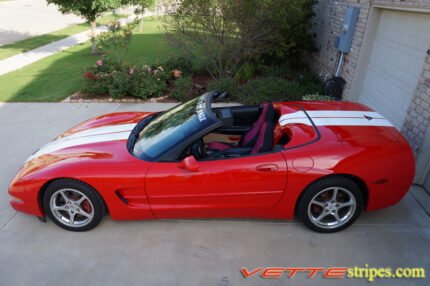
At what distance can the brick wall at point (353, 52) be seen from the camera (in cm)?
377

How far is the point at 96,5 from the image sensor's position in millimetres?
10195

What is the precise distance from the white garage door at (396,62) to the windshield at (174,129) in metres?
2.92

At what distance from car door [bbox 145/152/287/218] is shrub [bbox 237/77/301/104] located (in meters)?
3.86

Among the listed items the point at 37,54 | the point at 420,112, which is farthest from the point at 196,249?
the point at 37,54

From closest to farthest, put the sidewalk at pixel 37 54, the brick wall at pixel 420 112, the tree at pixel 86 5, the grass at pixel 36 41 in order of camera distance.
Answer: the brick wall at pixel 420 112 < the tree at pixel 86 5 < the sidewalk at pixel 37 54 < the grass at pixel 36 41

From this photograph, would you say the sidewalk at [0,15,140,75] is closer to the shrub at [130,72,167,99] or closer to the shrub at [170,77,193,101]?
the shrub at [130,72,167,99]

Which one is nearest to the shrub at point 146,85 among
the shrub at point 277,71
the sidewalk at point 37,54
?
the shrub at point 277,71

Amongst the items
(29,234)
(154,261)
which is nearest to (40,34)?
(29,234)

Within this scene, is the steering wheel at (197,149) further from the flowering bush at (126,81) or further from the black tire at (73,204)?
the flowering bush at (126,81)

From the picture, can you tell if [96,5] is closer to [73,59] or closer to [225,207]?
[73,59]

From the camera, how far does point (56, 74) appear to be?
9188 mm

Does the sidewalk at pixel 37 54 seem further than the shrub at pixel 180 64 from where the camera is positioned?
Yes

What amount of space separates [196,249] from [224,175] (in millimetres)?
786

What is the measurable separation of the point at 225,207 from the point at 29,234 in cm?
207
